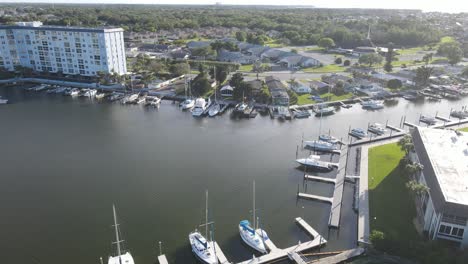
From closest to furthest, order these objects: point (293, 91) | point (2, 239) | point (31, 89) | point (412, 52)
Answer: point (2, 239), point (293, 91), point (31, 89), point (412, 52)

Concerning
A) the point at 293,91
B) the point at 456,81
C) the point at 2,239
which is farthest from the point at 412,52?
the point at 2,239

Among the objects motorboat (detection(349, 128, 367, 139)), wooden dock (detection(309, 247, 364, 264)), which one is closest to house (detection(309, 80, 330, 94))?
motorboat (detection(349, 128, 367, 139))

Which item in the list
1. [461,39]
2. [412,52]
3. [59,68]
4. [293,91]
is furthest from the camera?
[461,39]

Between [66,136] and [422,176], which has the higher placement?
[422,176]

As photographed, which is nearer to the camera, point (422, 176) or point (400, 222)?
point (400, 222)

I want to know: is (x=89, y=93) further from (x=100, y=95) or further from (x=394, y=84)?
(x=394, y=84)

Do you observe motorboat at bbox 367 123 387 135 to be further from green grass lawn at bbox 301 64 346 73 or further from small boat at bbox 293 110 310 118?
green grass lawn at bbox 301 64 346 73

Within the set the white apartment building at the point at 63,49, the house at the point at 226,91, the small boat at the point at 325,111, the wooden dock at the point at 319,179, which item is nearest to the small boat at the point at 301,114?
the small boat at the point at 325,111

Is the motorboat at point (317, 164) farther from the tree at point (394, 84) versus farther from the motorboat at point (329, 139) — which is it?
the tree at point (394, 84)

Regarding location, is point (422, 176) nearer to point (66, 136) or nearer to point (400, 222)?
point (400, 222)
